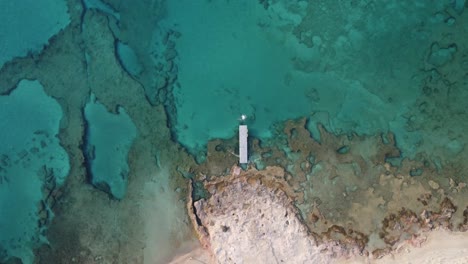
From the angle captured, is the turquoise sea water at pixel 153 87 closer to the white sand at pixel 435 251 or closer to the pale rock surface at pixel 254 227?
the pale rock surface at pixel 254 227

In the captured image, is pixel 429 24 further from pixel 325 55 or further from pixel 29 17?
pixel 29 17

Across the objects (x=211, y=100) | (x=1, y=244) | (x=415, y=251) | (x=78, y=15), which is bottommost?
(x=415, y=251)

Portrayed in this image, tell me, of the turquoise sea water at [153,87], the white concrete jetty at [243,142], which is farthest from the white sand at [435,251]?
the white concrete jetty at [243,142]

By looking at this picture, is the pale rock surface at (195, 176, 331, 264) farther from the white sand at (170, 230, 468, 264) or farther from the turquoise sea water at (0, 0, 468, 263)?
the white sand at (170, 230, 468, 264)

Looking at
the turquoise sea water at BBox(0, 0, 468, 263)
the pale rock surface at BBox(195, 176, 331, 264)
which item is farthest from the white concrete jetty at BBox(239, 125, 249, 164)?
the pale rock surface at BBox(195, 176, 331, 264)

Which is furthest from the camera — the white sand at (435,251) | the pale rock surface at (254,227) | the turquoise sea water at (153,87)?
the turquoise sea water at (153,87)

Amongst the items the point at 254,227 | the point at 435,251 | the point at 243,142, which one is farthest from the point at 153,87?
the point at 435,251

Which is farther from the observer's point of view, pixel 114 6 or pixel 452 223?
pixel 114 6

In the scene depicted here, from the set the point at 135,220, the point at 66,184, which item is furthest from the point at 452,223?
the point at 66,184

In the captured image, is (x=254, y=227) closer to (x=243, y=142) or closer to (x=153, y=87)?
(x=243, y=142)
